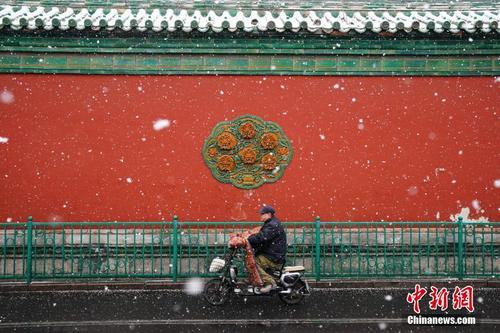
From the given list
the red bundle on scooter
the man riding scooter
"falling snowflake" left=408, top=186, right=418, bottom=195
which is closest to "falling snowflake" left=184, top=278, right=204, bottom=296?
the red bundle on scooter

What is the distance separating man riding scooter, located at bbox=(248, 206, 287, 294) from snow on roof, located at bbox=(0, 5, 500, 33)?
3349mm

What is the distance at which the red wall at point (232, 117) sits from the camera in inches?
397

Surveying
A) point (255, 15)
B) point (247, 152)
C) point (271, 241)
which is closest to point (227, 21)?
point (255, 15)

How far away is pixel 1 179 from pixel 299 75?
5305mm

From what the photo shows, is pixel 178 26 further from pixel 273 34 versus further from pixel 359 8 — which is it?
pixel 359 8

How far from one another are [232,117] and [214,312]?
11.8ft

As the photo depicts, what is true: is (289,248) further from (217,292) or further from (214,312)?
(214,312)

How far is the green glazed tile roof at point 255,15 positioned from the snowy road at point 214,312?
423 centimetres

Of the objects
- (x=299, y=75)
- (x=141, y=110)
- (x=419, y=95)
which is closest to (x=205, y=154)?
(x=141, y=110)

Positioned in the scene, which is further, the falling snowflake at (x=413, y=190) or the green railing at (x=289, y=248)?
the falling snowflake at (x=413, y=190)

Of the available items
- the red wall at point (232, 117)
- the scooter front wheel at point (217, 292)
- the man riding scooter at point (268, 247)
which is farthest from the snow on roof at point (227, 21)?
the scooter front wheel at point (217, 292)

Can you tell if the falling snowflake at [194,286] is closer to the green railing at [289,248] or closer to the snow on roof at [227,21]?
the green railing at [289,248]

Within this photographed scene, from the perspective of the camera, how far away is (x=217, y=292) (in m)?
8.25

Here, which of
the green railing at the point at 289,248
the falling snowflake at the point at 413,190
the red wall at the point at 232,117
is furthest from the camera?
the falling snowflake at the point at 413,190
